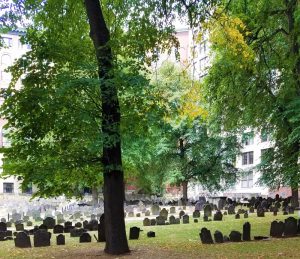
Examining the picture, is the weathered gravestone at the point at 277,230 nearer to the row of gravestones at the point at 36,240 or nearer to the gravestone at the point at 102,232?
A: the gravestone at the point at 102,232

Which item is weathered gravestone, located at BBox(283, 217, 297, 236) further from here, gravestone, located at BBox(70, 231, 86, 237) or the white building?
the white building

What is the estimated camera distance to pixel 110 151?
43.4 ft

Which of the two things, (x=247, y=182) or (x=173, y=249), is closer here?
(x=173, y=249)

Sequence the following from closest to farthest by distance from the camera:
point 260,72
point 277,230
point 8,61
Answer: point 277,230, point 260,72, point 8,61

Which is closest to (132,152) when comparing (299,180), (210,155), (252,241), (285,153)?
(210,155)

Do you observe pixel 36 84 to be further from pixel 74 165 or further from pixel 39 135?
pixel 74 165

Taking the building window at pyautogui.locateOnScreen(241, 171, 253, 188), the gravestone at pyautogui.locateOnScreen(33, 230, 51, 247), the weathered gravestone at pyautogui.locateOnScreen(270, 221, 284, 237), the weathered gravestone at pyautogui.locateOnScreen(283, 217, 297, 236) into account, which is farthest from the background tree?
the building window at pyautogui.locateOnScreen(241, 171, 253, 188)

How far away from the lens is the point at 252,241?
1434cm

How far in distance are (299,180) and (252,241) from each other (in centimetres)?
422

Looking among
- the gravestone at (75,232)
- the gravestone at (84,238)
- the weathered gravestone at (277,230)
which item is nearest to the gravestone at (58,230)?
the gravestone at (75,232)

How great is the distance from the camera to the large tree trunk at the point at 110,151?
41.2ft

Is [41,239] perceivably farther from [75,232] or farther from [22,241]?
[75,232]

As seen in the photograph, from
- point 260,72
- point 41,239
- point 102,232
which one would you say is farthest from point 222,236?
point 260,72

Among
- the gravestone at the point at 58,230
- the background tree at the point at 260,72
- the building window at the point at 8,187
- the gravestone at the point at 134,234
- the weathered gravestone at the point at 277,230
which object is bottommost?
the gravestone at the point at 58,230
